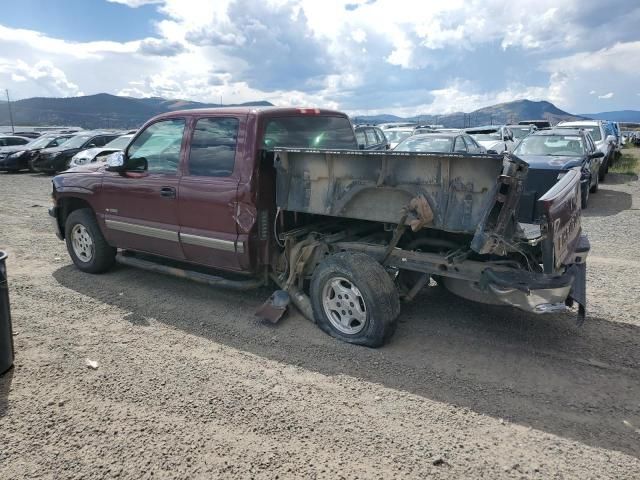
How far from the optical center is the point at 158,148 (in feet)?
17.5

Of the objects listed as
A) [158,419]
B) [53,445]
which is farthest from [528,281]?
[53,445]

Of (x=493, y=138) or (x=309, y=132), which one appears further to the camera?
(x=493, y=138)

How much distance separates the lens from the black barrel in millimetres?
3699

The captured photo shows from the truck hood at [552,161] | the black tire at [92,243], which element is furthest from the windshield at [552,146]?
the black tire at [92,243]

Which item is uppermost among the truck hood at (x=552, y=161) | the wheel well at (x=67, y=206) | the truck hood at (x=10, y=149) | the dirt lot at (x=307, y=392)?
the truck hood at (x=10, y=149)

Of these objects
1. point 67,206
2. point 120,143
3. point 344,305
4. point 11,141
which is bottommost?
point 344,305

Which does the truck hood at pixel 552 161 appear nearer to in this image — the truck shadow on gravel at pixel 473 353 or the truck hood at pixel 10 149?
the truck shadow on gravel at pixel 473 353

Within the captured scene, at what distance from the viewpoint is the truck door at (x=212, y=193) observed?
4.70 metres

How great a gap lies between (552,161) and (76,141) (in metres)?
17.9

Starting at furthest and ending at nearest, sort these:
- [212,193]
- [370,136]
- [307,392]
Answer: [370,136]
[212,193]
[307,392]

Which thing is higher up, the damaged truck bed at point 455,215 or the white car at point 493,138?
the white car at point 493,138

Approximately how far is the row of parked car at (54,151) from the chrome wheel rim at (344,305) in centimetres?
1549

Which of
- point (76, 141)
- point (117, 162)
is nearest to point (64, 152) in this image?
point (76, 141)

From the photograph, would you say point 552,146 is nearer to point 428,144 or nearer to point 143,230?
point 428,144
